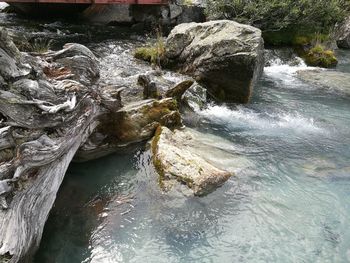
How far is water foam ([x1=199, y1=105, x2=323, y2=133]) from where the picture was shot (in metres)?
9.69

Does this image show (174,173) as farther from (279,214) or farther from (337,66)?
(337,66)

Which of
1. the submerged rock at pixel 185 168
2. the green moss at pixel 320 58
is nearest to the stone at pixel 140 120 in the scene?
the submerged rock at pixel 185 168

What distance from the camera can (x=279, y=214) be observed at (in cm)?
622

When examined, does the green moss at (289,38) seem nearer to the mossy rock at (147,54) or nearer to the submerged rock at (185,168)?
the mossy rock at (147,54)

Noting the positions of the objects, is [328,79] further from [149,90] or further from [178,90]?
[149,90]

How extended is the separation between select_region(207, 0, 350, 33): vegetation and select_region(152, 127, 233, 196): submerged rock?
10238 millimetres

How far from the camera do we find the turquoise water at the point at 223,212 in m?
5.37

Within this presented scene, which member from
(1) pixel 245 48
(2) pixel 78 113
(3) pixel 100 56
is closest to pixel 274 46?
(1) pixel 245 48

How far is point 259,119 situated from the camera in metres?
10.1

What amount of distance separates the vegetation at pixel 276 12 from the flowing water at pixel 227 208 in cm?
795

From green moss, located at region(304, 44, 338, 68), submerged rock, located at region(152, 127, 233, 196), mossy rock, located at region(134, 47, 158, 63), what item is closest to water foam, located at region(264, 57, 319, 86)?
green moss, located at region(304, 44, 338, 68)

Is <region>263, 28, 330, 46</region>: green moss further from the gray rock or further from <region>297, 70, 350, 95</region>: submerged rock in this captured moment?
the gray rock

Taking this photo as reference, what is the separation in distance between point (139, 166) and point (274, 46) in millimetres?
11901

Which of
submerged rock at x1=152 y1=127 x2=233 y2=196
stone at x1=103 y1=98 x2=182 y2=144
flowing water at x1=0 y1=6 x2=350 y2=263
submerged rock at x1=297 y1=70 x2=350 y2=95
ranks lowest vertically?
submerged rock at x1=297 y1=70 x2=350 y2=95
